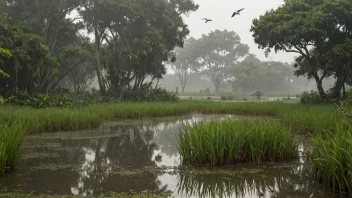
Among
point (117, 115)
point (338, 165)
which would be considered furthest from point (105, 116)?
point (338, 165)

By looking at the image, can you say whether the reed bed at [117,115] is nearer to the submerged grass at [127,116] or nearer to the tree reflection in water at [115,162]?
the submerged grass at [127,116]

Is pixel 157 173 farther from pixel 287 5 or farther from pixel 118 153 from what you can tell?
pixel 287 5

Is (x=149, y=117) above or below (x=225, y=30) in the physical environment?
below

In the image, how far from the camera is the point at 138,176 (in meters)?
4.99

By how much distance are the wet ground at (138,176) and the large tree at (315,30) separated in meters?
8.00

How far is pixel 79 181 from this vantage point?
185 inches

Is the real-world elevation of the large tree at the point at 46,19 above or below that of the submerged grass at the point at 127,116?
above

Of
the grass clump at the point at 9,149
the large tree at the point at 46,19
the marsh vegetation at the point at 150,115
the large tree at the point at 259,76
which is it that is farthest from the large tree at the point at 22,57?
the large tree at the point at 259,76

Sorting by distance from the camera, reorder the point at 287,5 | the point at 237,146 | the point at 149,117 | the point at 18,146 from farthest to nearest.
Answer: the point at 287,5 < the point at 149,117 < the point at 237,146 < the point at 18,146

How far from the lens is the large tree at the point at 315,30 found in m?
13.6

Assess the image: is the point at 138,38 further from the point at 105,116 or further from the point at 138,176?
the point at 138,176

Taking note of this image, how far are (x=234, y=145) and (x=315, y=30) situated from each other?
1015 centimetres

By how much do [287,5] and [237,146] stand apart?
13.2 metres

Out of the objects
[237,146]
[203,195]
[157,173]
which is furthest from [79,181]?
[237,146]
